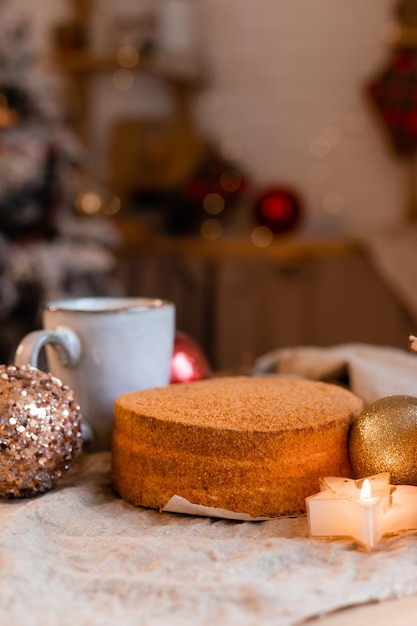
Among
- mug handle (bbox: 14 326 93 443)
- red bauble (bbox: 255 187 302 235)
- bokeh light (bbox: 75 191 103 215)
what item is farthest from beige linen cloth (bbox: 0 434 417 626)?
→ red bauble (bbox: 255 187 302 235)

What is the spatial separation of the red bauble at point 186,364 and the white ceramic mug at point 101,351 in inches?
6.3

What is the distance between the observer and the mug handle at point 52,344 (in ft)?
1.93

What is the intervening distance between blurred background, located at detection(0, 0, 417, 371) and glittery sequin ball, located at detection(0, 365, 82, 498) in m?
1.34

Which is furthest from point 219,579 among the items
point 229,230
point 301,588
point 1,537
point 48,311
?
point 229,230

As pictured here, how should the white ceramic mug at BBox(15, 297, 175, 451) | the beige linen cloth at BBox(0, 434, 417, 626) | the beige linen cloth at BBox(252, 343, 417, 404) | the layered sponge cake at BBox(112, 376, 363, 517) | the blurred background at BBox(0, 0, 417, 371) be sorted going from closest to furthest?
the beige linen cloth at BBox(0, 434, 417, 626)
the layered sponge cake at BBox(112, 376, 363, 517)
the white ceramic mug at BBox(15, 297, 175, 451)
the beige linen cloth at BBox(252, 343, 417, 404)
the blurred background at BBox(0, 0, 417, 371)

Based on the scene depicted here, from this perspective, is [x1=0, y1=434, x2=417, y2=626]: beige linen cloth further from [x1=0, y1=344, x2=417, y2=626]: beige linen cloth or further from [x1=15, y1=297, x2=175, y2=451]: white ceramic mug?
[x1=15, y1=297, x2=175, y2=451]: white ceramic mug

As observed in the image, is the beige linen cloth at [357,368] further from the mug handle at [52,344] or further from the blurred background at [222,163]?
the blurred background at [222,163]

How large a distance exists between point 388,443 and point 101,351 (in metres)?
0.25

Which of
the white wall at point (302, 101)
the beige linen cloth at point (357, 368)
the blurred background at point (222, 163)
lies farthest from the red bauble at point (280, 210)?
the beige linen cloth at point (357, 368)

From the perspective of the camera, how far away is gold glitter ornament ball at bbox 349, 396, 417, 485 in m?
0.50

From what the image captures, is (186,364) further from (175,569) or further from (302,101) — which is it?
(302,101)

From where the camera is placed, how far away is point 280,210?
2410 mm

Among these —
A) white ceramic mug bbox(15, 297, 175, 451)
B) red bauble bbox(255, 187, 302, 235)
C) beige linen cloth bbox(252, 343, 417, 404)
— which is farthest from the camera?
red bauble bbox(255, 187, 302, 235)

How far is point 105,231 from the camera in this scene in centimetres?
214
